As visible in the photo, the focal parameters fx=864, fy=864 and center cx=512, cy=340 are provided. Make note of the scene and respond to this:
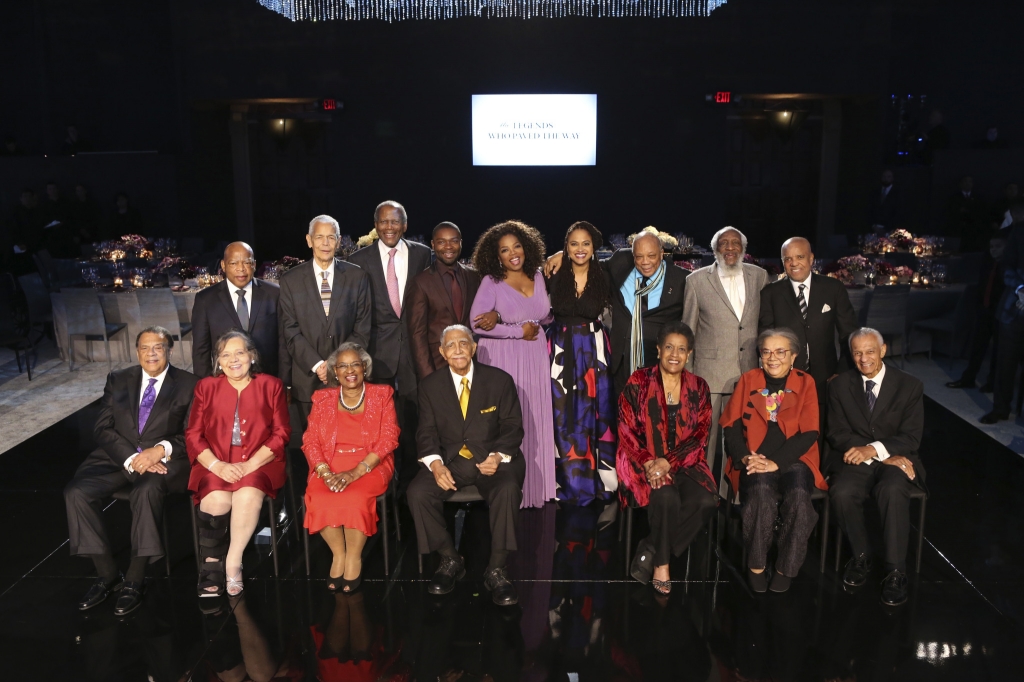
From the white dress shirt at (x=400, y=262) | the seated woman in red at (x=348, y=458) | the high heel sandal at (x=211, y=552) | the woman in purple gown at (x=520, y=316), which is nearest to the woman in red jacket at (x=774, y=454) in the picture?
the woman in purple gown at (x=520, y=316)

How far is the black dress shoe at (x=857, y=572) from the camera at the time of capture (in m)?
4.13

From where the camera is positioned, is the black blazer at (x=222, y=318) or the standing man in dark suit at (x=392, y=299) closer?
the black blazer at (x=222, y=318)

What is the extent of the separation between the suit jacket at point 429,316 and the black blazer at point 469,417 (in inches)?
24.5

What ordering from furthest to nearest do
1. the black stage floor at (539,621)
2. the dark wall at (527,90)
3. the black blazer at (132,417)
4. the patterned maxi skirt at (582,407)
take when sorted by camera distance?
the dark wall at (527,90), the patterned maxi skirt at (582,407), the black blazer at (132,417), the black stage floor at (539,621)

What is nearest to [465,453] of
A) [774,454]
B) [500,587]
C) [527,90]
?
[500,587]

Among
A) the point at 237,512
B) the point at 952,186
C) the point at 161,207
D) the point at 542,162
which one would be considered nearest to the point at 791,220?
the point at 952,186

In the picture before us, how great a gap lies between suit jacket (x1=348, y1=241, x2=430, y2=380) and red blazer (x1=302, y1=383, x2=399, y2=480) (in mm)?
1094

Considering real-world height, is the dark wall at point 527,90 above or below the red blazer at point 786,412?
above

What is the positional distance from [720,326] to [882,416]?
96 centimetres

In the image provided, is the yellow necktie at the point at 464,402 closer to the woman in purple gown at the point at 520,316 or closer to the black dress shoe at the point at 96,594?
the woman in purple gown at the point at 520,316

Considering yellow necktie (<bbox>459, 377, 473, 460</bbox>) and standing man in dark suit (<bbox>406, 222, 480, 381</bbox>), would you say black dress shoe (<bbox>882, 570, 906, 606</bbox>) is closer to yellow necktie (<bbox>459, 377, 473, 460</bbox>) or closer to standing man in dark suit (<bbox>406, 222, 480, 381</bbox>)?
yellow necktie (<bbox>459, 377, 473, 460</bbox>)

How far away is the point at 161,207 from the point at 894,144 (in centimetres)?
1254

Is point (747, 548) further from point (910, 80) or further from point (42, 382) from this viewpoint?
point (910, 80)

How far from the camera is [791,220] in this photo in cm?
1416
